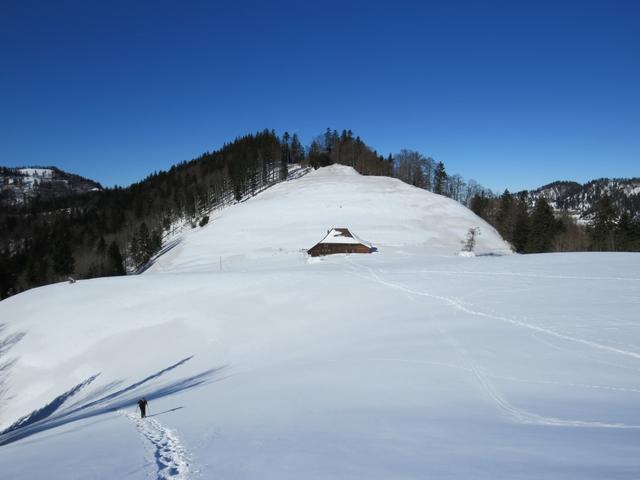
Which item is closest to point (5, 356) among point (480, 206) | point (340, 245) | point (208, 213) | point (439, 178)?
point (340, 245)

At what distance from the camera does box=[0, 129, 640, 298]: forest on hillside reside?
74688 millimetres

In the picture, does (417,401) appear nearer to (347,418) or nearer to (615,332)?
(347,418)

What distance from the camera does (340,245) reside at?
→ 59062mm

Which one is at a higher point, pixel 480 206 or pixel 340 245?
pixel 480 206

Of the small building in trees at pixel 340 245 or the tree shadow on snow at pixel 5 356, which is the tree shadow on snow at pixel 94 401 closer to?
the tree shadow on snow at pixel 5 356

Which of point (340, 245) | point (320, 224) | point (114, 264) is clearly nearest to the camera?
point (340, 245)

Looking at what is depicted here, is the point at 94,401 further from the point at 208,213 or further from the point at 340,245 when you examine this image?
the point at 208,213

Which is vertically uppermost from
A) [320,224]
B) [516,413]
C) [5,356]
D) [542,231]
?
[320,224]

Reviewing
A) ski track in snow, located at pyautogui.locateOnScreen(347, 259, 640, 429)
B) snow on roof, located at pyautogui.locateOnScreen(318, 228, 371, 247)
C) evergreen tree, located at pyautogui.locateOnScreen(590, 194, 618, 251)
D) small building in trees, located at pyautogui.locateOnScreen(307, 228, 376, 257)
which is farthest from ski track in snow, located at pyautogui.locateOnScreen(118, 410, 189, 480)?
evergreen tree, located at pyautogui.locateOnScreen(590, 194, 618, 251)

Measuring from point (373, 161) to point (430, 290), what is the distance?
107197 mm

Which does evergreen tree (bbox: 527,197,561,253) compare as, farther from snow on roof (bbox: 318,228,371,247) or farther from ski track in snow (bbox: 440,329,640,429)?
ski track in snow (bbox: 440,329,640,429)

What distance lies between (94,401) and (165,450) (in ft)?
43.6

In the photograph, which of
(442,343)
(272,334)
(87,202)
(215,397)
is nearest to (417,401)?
(442,343)

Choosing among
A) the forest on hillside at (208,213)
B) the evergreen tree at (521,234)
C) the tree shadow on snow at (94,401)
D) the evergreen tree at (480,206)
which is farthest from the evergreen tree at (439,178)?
the tree shadow on snow at (94,401)
